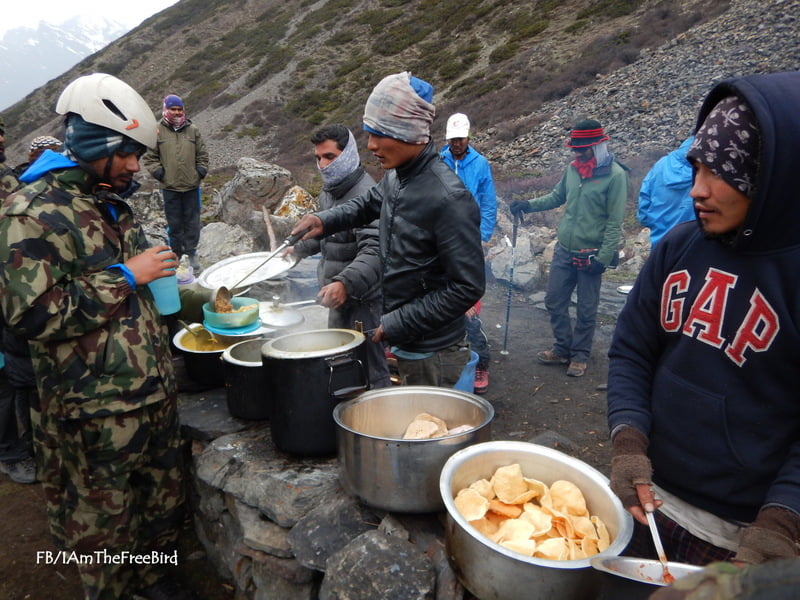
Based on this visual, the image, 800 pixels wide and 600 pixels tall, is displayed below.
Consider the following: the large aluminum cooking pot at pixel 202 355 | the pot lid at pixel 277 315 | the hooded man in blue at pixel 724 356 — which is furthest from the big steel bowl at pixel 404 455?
the large aluminum cooking pot at pixel 202 355

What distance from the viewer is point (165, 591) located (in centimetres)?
312

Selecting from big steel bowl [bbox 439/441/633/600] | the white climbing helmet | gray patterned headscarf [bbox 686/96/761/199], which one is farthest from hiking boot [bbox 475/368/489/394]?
gray patterned headscarf [bbox 686/96/761/199]

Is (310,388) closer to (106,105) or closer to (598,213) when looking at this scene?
(106,105)

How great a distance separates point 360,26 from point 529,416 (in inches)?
1672

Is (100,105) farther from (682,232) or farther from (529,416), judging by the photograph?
(529,416)

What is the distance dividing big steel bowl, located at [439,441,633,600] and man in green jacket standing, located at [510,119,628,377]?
13.4 feet

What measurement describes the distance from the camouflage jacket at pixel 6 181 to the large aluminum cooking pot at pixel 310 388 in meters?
2.66

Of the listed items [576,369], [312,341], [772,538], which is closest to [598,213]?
[576,369]

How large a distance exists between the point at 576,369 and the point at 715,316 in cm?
474

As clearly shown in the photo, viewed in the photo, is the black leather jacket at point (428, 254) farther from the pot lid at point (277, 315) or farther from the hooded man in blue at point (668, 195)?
the hooded man in blue at point (668, 195)

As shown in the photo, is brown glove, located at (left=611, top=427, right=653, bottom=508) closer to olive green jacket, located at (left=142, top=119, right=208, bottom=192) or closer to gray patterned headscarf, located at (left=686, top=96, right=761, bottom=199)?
gray patterned headscarf, located at (left=686, top=96, right=761, bottom=199)

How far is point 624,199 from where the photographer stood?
5.64 m

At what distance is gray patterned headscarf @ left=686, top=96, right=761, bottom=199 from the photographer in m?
1.35

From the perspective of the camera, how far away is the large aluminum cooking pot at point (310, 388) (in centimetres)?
257
